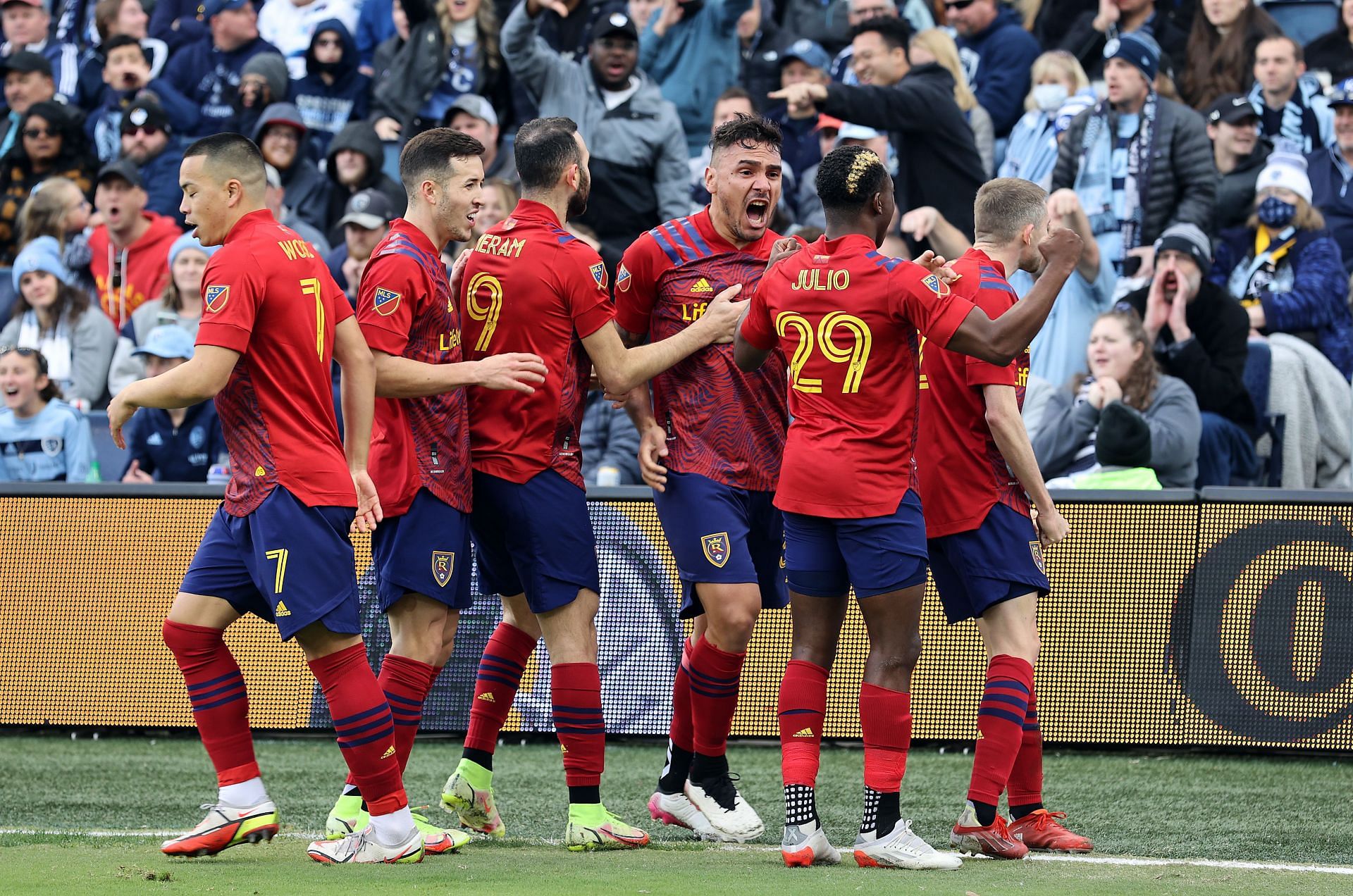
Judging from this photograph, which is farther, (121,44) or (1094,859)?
(121,44)

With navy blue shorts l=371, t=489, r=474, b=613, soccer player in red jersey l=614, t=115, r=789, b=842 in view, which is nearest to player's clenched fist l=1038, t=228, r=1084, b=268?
soccer player in red jersey l=614, t=115, r=789, b=842

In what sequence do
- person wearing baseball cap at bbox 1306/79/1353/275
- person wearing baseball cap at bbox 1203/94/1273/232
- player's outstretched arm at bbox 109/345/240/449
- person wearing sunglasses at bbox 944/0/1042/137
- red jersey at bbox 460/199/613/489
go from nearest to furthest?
player's outstretched arm at bbox 109/345/240/449
red jersey at bbox 460/199/613/489
person wearing baseball cap at bbox 1306/79/1353/275
person wearing baseball cap at bbox 1203/94/1273/232
person wearing sunglasses at bbox 944/0/1042/137

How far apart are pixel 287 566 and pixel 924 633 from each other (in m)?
4.11

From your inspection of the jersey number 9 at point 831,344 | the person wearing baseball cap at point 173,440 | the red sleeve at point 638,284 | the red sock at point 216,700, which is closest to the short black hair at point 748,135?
the red sleeve at point 638,284

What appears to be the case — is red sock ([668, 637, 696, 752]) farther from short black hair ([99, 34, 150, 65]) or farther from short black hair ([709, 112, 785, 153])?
short black hair ([99, 34, 150, 65])

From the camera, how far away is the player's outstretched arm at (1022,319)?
17.8 ft

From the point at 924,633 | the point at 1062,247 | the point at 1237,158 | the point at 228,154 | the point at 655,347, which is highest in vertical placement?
the point at 1237,158

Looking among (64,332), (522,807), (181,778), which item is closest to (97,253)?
(64,332)

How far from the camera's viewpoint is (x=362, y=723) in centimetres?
553

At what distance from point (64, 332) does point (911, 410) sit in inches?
335

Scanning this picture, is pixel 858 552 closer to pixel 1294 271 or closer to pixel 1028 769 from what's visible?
pixel 1028 769

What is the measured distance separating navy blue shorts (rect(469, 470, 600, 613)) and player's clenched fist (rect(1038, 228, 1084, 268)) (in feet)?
6.18

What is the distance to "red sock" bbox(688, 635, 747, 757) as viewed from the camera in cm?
650

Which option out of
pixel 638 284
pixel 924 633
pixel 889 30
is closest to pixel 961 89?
pixel 889 30
